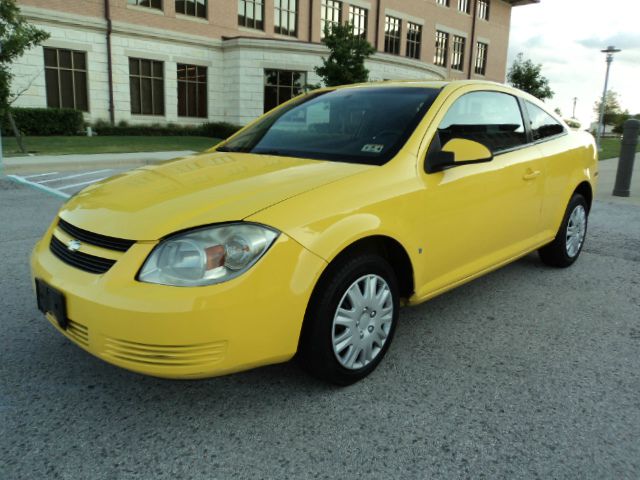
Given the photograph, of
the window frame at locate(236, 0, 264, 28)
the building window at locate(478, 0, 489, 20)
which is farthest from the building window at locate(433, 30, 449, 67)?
the window frame at locate(236, 0, 264, 28)

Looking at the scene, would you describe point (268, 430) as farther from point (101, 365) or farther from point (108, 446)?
point (101, 365)

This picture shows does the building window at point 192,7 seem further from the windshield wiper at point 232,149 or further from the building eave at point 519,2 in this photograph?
the building eave at point 519,2

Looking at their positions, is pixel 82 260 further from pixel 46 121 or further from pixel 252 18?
pixel 252 18

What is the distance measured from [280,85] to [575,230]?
70.4ft

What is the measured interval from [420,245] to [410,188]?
0.32 m

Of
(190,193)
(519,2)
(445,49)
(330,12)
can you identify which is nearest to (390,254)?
(190,193)

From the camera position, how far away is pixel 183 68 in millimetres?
24453

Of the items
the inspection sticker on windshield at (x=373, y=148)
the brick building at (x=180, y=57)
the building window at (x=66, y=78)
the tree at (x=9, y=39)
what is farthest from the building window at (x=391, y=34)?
the inspection sticker on windshield at (x=373, y=148)

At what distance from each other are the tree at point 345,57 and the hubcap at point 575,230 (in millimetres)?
15785

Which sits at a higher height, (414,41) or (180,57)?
(414,41)

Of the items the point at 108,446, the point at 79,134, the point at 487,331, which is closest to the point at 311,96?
the point at 487,331

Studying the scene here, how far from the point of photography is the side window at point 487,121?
3.42 metres

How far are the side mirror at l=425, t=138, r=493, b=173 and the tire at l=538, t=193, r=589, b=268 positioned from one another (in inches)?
75.1

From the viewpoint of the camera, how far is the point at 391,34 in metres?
32.9
